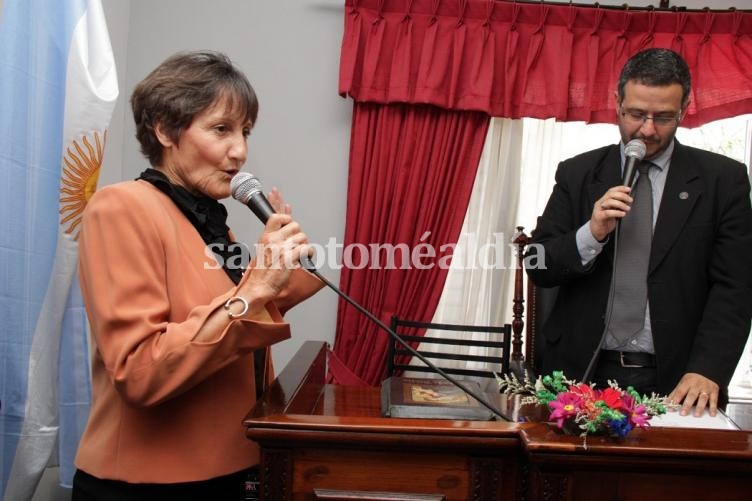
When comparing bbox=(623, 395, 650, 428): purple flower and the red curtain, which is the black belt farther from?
the red curtain

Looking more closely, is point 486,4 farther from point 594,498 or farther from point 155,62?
point 594,498

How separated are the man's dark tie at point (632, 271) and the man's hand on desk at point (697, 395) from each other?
0.23m

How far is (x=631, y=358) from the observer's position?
5.59 ft

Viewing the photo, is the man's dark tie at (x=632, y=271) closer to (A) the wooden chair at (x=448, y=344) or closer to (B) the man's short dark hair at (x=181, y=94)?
(B) the man's short dark hair at (x=181, y=94)

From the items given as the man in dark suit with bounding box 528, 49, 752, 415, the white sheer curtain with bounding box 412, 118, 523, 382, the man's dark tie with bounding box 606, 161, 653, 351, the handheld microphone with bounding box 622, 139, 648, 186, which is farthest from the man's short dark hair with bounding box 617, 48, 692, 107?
the white sheer curtain with bounding box 412, 118, 523, 382

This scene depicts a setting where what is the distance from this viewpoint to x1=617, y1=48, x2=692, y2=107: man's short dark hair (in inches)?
65.4

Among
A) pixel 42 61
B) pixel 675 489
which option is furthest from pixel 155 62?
pixel 675 489

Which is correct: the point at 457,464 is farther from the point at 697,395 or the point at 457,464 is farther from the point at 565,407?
the point at 697,395

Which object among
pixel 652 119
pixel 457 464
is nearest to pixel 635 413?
pixel 457 464

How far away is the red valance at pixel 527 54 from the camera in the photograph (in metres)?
3.20

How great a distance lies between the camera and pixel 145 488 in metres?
1.08

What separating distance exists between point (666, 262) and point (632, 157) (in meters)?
0.32

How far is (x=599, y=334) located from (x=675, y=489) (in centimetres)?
72

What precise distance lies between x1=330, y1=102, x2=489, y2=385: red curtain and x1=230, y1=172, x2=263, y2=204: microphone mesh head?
6.90ft
